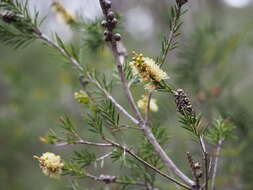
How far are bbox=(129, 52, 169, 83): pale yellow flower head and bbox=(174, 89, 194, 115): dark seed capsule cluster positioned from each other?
52 mm

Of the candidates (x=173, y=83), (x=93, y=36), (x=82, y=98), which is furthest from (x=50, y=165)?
(x=173, y=83)

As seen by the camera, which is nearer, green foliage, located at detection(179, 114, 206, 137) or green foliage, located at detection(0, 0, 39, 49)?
green foliage, located at detection(179, 114, 206, 137)

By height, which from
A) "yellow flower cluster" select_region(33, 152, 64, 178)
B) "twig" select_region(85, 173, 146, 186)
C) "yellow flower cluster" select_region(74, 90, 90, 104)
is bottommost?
"yellow flower cluster" select_region(33, 152, 64, 178)

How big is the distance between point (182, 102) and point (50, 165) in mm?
308

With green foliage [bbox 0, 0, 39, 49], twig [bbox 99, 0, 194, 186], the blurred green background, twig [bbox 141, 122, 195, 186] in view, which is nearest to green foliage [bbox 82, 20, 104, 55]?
the blurred green background

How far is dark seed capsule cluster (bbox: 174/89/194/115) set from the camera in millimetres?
689

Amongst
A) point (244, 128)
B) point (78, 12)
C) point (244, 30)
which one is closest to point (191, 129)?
point (78, 12)

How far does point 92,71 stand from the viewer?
39.3 inches

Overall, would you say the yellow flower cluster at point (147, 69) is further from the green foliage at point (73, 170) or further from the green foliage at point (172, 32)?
the green foliage at point (73, 170)

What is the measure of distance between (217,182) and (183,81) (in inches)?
20.5

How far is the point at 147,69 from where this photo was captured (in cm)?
73

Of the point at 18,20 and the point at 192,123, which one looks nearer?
the point at 192,123

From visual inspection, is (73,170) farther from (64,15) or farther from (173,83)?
(173,83)

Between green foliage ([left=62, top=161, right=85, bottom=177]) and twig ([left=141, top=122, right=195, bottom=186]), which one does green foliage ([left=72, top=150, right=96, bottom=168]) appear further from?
twig ([left=141, top=122, right=195, bottom=186])
